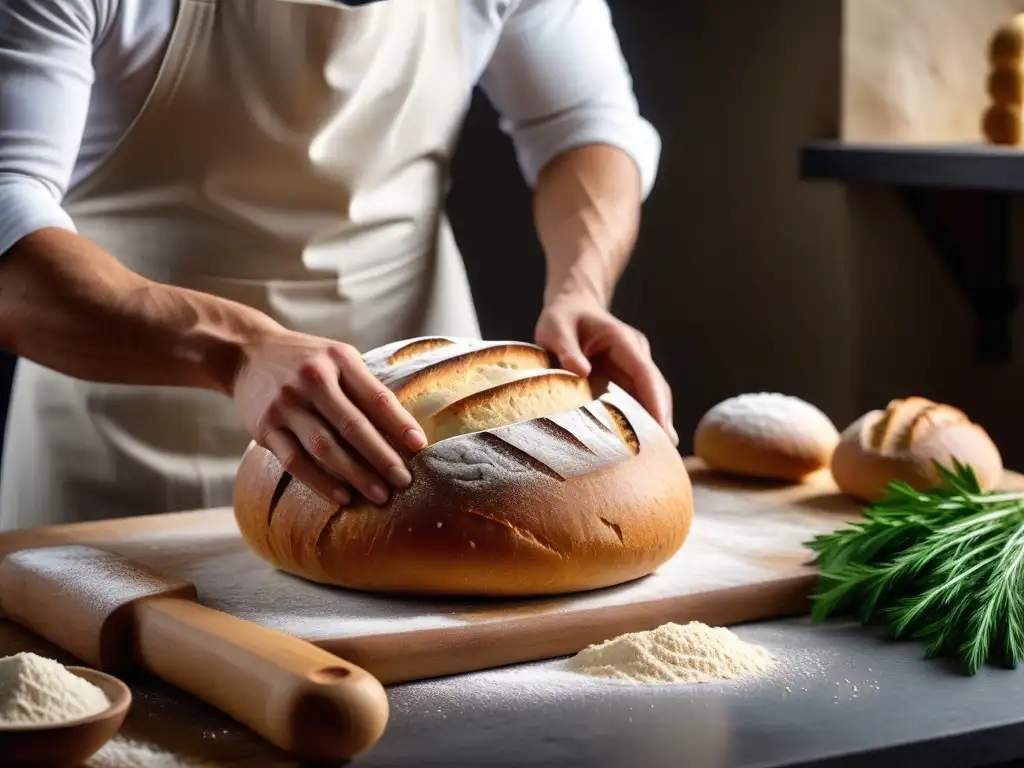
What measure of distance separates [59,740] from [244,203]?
996 mm

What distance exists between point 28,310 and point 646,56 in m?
1.84

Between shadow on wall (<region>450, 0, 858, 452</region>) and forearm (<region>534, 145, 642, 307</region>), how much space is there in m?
0.84

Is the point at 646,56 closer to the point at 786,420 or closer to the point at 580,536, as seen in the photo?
the point at 786,420

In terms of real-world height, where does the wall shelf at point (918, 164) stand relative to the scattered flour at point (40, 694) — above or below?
above

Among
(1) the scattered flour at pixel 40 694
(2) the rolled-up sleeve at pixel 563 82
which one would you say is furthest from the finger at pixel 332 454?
(2) the rolled-up sleeve at pixel 563 82

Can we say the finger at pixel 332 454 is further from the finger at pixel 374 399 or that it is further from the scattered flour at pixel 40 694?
the scattered flour at pixel 40 694

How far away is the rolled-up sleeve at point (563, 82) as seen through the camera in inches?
82.6

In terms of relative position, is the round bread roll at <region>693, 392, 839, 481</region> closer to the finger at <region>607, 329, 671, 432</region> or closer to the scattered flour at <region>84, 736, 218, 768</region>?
the finger at <region>607, 329, 671, 432</region>

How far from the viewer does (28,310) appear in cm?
158

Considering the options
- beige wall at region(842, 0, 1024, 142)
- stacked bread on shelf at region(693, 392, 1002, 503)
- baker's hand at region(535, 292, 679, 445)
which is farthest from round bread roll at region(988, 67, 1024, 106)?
baker's hand at region(535, 292, 679, 445)

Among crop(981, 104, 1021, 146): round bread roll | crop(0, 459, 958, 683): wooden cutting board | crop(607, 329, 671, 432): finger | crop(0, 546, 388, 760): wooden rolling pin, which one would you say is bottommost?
crop(0, 459, 958, 683): wooden cutting board

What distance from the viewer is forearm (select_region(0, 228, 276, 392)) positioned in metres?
1.47

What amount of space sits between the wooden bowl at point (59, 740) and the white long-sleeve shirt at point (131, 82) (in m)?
0.72

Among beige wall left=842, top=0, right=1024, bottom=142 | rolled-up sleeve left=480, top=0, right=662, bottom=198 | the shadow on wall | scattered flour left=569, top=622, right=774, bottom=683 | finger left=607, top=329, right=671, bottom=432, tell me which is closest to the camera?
scattered flour left=569, top=622, right=774, bottom=683
